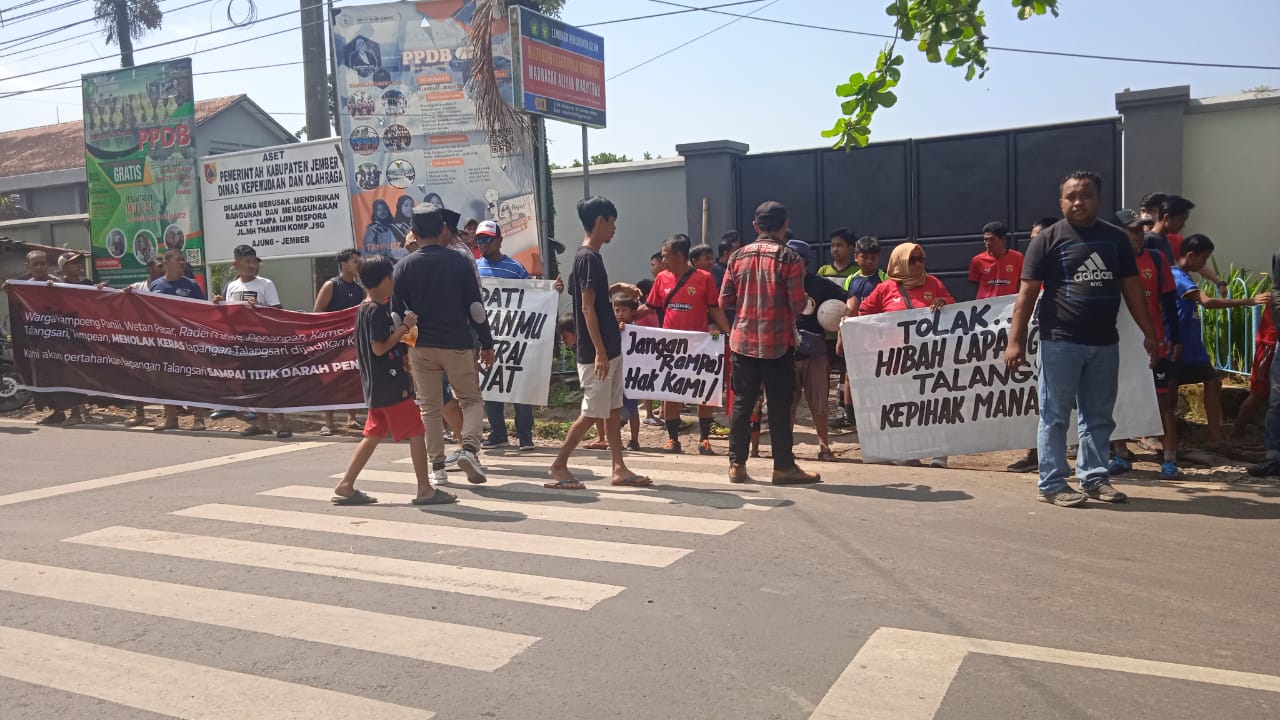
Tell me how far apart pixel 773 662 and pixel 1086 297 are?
373 centimetres

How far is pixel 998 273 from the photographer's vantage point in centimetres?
957

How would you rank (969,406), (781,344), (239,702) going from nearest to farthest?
1. (239,702)
2. (781,344)
3. (969,406)

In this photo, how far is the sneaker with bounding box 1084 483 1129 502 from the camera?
257 inches

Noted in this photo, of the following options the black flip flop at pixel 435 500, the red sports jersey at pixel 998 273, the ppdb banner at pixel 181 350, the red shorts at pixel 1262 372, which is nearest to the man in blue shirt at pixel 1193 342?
the red shorts at pixel 1262 372

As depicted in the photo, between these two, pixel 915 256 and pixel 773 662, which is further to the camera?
pixel 915 256

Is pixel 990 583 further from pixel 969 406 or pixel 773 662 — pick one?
pixel 969 406

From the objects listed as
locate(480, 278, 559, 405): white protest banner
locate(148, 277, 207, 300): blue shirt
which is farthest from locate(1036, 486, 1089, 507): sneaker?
locate(148, 277, 207, 300): blue shirt

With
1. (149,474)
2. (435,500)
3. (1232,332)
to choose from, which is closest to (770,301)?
(435,500)

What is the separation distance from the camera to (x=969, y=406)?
789 centimetres

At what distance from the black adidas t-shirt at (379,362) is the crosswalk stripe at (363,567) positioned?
1383 mm

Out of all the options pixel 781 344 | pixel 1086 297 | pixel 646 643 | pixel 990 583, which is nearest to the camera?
pixel 646 643

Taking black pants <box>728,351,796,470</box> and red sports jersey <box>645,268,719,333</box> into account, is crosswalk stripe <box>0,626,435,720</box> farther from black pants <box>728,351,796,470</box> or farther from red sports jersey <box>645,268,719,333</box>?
red sports jersey <box>645,268,719,333</box>

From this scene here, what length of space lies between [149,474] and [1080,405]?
7.15 meters

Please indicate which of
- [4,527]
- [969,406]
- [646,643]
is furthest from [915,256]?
[4,527]
